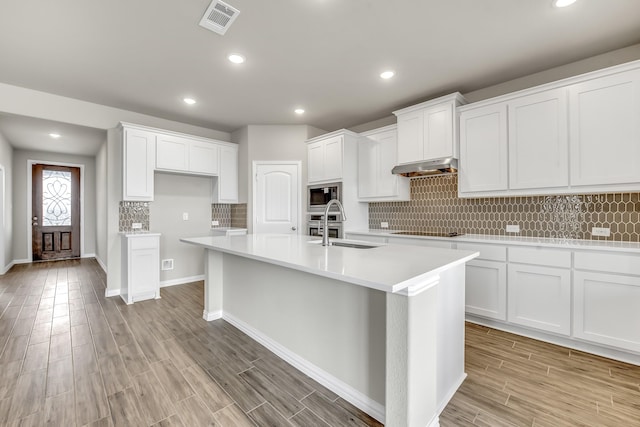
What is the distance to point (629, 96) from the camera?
236cm

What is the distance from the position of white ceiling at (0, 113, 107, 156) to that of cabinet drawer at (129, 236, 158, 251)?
1711mm

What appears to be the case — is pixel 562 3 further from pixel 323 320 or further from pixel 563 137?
pixel 323 320

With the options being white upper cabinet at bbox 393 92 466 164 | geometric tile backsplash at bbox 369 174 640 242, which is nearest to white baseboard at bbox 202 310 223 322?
geometric tile backsplash at bbox 369 174 640 242

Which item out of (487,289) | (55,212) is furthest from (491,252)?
(55,212)

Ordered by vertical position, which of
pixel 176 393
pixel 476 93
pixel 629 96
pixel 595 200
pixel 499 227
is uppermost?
pixel 476 93

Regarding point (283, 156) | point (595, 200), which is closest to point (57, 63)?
point (283, 156)

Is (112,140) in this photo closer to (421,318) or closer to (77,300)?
(77,300)

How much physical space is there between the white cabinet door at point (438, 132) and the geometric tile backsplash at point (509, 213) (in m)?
0.48

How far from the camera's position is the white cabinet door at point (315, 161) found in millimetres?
4500

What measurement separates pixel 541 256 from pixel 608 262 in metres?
0.43

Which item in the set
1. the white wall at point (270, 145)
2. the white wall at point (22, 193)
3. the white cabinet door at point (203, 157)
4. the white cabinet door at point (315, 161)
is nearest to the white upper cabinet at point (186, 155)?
the white cabinet door at point (203, 157)

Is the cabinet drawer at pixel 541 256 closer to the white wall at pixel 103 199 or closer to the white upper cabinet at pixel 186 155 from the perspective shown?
the white upper cabinet at pixel 186 155

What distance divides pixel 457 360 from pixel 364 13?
2.57m

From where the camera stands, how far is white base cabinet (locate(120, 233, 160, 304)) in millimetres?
3736
